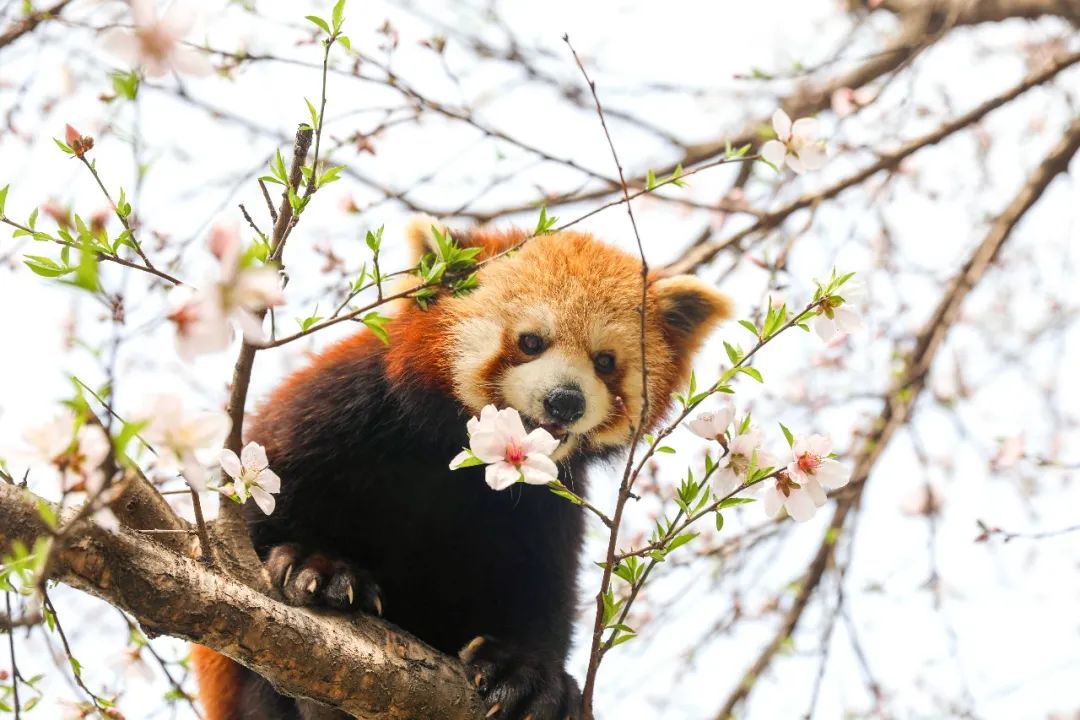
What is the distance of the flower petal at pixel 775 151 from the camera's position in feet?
11.5

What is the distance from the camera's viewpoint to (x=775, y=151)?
3527mm

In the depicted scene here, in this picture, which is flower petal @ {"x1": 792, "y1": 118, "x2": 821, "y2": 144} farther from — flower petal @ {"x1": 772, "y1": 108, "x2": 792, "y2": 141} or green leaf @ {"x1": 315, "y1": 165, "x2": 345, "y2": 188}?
green leaf @ {"x1": 315, "y1": 165, "x2": 345, "y2": 188}

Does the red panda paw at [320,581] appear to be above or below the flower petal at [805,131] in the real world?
below

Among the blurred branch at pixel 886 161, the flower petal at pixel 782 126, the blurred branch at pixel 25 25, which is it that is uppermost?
the blurred branch at pixel 886 161

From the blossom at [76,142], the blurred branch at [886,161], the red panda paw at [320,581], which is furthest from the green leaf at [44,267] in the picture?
the blurred branch at [886,161]

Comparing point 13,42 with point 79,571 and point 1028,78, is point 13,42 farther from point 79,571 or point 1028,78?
point 1028,78

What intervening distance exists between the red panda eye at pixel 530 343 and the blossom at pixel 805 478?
1.52 meters

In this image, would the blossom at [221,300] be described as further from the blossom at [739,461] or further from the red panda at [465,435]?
the red panda at [465,435]

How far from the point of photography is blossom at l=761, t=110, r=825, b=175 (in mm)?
3529

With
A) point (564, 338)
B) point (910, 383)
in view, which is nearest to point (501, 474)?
point (564, 338)

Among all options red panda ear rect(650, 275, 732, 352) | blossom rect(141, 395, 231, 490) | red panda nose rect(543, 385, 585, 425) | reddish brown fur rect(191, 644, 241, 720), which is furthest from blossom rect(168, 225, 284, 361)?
red panda ear rect(650, 275, 732, 352)

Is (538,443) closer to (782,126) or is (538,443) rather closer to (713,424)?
(713,424)

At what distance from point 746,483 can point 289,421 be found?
2105mm

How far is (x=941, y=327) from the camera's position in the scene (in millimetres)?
4762
